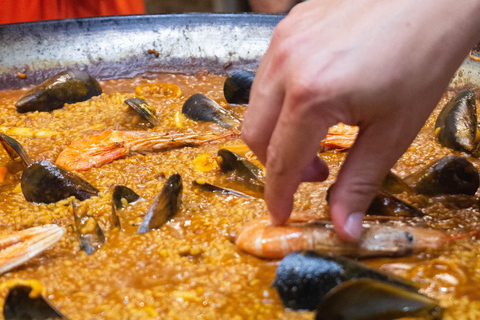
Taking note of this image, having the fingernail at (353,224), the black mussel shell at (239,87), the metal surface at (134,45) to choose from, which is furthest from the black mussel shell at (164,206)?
the metal surface at (134,45)

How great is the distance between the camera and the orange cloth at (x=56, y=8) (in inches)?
181

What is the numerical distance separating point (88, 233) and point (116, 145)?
0.80m

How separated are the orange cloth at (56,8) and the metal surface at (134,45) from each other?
1263mm

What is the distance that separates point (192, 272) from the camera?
1479 millimetres

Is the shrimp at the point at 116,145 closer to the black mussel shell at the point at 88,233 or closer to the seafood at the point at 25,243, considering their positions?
the black mussel shell at the point at 88,233

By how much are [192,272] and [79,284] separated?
39cm

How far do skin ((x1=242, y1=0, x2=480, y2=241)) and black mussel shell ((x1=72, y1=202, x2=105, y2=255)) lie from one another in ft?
2.75

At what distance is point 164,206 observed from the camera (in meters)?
1.73

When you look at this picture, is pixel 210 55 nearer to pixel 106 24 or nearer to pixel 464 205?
pixel 106 24

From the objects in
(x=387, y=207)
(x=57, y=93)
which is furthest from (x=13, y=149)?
(x=387, y=207)

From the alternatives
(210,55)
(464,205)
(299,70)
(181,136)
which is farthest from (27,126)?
(464,205)

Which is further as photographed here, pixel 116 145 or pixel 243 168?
pixel 116 145

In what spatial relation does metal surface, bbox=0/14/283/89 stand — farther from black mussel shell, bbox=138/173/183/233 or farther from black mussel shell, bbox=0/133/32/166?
black mussel shell, bbox=138/173/183/233

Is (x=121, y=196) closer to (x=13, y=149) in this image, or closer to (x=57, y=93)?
(x=13, y=149)
